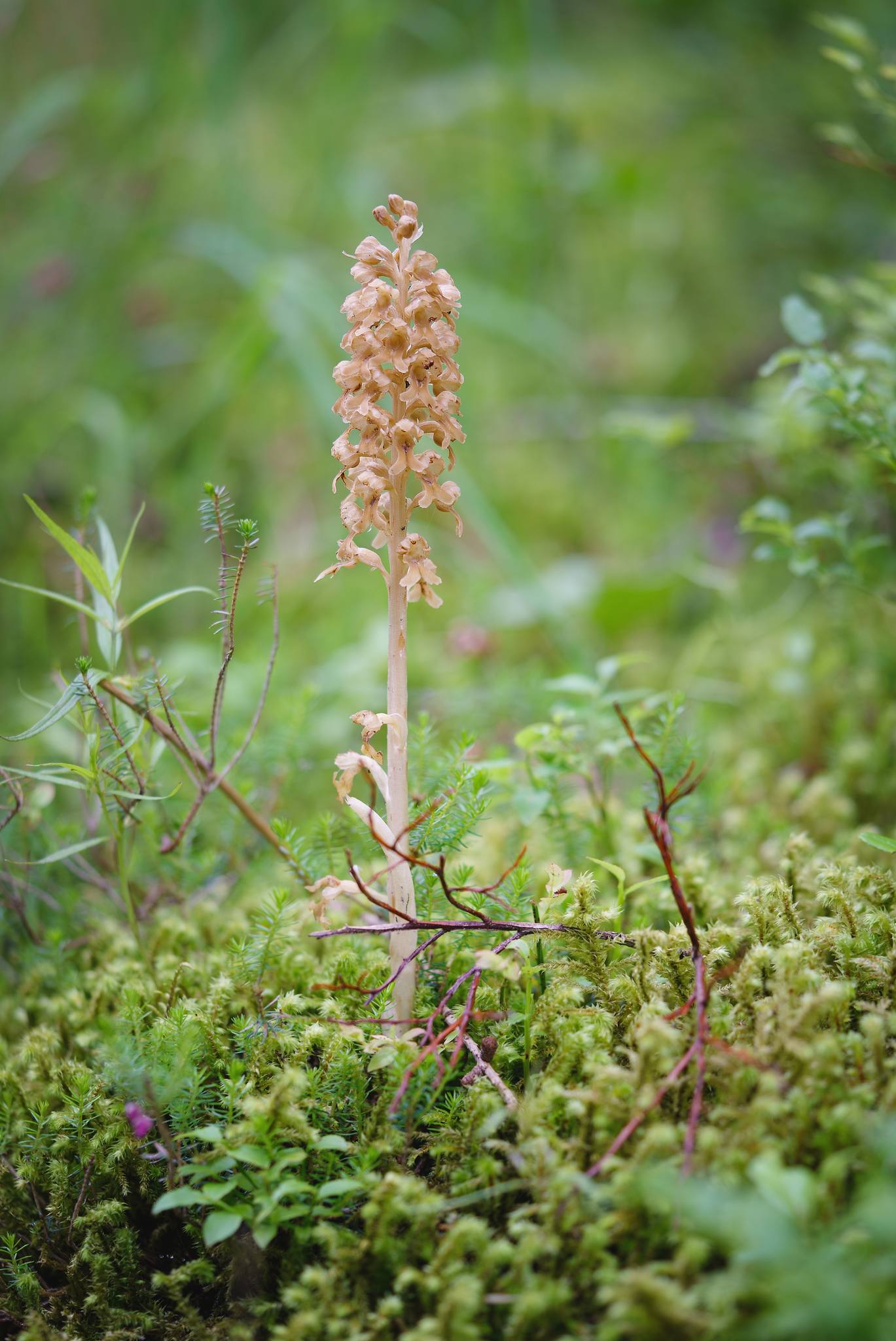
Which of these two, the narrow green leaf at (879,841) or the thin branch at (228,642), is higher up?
the thin branch at (228,642)

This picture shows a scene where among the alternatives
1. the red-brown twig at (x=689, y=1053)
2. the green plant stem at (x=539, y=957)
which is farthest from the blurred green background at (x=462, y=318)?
the red-brown twig at (x=689, y=1053)

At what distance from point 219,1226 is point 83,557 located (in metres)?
0.81

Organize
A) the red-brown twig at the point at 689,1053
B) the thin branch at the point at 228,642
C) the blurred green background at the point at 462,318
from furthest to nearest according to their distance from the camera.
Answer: the blurred green background at the point at 462,318, the thin branch at the point at 228,642, the red-brown twig at the point at 689,1053

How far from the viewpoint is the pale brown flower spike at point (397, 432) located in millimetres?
1105

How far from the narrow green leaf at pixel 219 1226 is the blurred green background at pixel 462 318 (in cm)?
98

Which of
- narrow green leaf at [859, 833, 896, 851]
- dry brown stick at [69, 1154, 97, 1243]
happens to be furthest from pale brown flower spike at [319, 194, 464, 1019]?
narrow green leaf at [859, 833, 896, 851]

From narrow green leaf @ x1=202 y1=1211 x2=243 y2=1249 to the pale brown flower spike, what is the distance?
0.30 meters

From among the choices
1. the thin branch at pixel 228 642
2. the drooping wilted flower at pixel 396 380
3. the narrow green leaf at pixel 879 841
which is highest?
the drooping wilted flower at pixel 396 380

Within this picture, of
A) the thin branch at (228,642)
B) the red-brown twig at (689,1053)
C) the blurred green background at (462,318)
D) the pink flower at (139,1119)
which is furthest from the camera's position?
the blurred green background at (462,318)

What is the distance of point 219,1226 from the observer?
944 mm

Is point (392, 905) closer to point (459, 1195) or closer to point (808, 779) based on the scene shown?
point (459, 1195)

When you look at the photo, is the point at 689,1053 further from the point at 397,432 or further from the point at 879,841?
the point at 397,432

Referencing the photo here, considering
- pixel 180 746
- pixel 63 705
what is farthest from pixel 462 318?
pixel 63 705

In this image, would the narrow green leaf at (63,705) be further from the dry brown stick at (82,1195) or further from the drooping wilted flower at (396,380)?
the dry brown stick at (82,1195)
